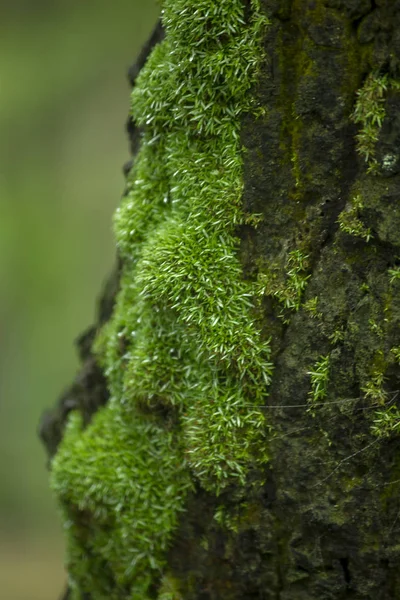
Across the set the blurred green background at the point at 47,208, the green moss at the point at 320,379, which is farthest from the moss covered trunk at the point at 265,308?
the blurred green background at the point at 47,208

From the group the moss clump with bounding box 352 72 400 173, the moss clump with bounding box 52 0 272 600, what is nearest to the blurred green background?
the moss clump with bounding box 52 0 272 600

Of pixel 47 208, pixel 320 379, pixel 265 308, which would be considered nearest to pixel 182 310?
pixel 265 308

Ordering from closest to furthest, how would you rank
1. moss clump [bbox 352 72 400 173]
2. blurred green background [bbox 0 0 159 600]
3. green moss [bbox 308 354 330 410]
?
moss clump [bbox 352 72 400 173] → green moss [bbox 308 354 330 410] → blurred green background [bbox 0 0 159 600]

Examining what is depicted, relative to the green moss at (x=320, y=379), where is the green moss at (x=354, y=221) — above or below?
above

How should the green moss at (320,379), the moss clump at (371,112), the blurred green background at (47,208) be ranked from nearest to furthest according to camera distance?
the moss clump at (371,112)
the green moss at (320,379)
the blurred green background at (47,208)

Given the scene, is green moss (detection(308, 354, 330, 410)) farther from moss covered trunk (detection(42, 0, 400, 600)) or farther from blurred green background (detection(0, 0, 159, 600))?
blurred green background (detection(0, 0, 159, 600))

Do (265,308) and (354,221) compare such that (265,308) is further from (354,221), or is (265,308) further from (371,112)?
(371,112)

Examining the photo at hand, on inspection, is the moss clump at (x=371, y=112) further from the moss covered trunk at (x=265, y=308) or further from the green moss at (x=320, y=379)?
the green moss at (x=320, y=379)
